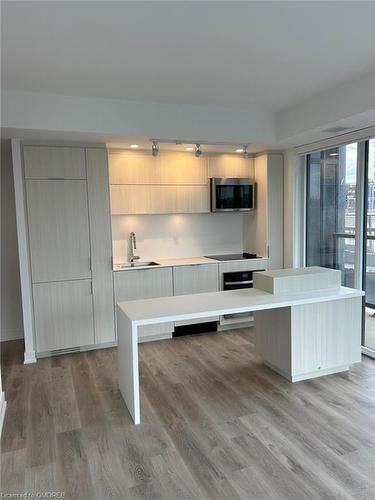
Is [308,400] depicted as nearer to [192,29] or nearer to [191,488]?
[191,488]

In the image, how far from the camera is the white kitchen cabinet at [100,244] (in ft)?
13.7

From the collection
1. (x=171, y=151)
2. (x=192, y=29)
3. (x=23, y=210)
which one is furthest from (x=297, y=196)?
(x=23, y=210)

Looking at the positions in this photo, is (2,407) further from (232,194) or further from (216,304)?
(232,194)

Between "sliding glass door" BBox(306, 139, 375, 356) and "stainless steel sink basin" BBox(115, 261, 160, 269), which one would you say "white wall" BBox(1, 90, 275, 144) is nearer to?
"sliding glass door" BBox(306, 139, 375, 356)

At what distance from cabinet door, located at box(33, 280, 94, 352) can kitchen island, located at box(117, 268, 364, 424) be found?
1215 mm

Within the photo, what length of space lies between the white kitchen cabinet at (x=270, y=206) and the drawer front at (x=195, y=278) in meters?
0.83

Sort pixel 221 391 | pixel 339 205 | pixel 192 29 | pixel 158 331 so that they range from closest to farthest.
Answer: pixel 192 29 → pixel 221 391 → pixel 339 205 → pixel 158 331

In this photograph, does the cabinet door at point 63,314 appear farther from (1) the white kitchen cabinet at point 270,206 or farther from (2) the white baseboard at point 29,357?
(1) the white kitchen cabinet at point 270,206

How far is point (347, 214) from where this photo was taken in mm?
4105

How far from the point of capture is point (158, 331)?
4609mm

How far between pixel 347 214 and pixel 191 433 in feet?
9.37

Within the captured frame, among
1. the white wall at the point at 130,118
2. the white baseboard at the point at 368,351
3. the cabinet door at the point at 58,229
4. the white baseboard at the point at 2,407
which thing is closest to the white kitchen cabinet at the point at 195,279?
the cabinet door at the point at 58,229

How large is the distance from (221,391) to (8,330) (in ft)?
9.97

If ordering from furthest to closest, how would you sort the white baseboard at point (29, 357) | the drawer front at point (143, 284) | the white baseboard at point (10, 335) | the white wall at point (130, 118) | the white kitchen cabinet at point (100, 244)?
the white baseboard at point (10, 335) → the drawer front at point (143, 284) → the white kitchen cabinet at point (100, 244) → the white baseboard at point (29, 357) → the white wall at point (130, 118)
